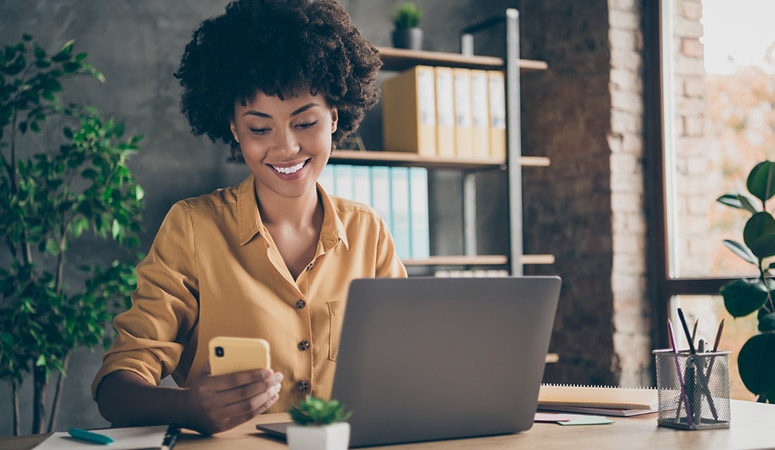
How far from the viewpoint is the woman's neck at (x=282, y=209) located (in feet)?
5.49

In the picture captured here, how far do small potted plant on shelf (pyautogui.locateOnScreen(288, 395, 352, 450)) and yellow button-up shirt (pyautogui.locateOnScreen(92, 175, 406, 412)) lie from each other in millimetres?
543

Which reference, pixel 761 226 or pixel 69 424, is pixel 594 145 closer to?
pixel 761 226

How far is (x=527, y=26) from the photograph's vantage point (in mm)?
3924

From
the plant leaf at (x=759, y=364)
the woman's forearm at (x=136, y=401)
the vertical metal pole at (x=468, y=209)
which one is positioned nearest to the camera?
the woman's forearm at (x=136, y=401)

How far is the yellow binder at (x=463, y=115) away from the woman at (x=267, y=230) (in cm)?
160

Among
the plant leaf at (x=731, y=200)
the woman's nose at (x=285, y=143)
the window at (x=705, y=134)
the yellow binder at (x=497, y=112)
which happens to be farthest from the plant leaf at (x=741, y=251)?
the woman's nose at (x=285, y=143)

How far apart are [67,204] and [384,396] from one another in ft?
7.08

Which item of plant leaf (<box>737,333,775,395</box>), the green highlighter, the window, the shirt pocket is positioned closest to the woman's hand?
the green highlighter

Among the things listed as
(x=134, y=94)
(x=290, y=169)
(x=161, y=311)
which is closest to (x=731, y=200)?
(x=290, y=169)

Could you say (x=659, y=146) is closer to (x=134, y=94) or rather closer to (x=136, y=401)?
(x=134, y=94)

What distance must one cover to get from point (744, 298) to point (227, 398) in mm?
1879

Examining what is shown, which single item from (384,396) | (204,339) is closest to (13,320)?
(204,339)

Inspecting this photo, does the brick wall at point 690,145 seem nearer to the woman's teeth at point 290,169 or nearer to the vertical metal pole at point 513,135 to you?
the vertical metal pole at point 513,135

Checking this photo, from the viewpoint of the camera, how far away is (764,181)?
8.29 feet
